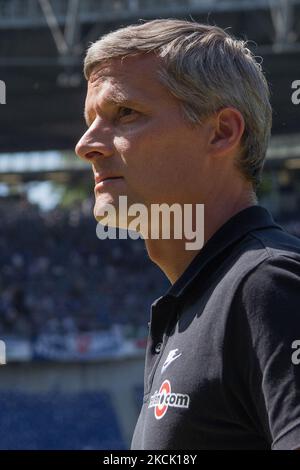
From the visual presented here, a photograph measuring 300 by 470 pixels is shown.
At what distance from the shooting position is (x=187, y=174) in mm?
1248

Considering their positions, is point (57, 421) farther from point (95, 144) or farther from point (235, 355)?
point (235, 355)

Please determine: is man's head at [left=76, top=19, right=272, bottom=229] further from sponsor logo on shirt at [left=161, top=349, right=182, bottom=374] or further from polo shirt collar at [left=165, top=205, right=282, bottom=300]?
sponsor logo on shirt at [left=161, top=349, right=182, bottom=374]

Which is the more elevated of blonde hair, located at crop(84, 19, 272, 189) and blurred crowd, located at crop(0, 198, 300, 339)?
blonde hair, located at crop(84, 19, 272, 189)

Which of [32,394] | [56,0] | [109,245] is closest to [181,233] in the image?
[32,394]

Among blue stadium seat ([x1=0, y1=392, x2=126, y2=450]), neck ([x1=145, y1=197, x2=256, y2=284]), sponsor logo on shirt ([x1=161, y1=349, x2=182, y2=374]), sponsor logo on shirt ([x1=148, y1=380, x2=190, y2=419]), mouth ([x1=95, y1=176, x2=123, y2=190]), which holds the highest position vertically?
mouth ([x1=95, y1=176, x2=123, y2=190])

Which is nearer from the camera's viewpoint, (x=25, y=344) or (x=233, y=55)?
(x=233, y=55)

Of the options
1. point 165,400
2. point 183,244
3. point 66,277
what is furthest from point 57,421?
point 165,400

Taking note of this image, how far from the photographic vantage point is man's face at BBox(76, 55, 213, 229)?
1.24 m

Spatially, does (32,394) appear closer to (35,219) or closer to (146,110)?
(35,219)

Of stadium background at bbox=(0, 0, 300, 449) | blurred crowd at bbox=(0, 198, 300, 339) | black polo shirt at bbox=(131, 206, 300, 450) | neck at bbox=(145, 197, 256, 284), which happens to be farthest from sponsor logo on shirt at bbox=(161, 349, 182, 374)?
blurred crowd at bbox=(0, 198, 300, 339)

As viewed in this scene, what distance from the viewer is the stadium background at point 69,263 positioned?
13.9 m

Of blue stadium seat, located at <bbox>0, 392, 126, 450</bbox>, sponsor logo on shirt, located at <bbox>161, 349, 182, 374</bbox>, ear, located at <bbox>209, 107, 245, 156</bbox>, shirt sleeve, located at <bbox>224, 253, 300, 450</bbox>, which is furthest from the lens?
blue stadium seat, located at <bbox>0, 392, 126, 450</bbox>

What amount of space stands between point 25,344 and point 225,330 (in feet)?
45.9

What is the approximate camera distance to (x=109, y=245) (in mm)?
17984
